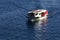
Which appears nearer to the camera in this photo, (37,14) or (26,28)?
(26,28)

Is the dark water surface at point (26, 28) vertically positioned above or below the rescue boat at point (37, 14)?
below

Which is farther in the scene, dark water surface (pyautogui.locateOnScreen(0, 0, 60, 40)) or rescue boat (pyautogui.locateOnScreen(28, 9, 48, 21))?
rescue boat (pyautogui.locateOnScreen(28, 9, 48, 21))

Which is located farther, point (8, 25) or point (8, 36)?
point (8, 25)

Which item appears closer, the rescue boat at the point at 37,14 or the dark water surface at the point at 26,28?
the dark water surface at the point at 26,28

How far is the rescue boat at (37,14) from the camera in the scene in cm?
18930

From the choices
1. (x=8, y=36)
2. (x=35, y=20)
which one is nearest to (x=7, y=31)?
(x=8, y=36)

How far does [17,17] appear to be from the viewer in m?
194

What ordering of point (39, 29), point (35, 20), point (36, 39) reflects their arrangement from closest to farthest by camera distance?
1. point (36, 39)
2. point (39, 29)
3. point (35, 20)

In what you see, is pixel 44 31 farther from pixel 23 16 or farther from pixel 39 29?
pixel 23 16

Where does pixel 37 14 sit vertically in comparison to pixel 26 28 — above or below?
above

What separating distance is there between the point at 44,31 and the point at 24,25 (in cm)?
1312

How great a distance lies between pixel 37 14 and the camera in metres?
192

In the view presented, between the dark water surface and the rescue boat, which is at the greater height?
the rescue boat

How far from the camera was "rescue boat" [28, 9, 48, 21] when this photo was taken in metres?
189
